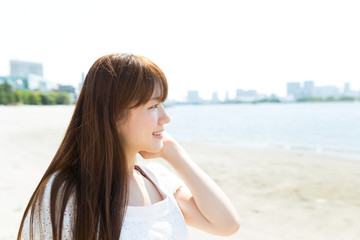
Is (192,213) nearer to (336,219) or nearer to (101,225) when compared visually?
(101,225)

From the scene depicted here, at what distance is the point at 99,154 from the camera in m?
1.13

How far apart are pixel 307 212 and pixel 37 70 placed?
161936 millimetres

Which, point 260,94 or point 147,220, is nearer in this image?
point 147,220

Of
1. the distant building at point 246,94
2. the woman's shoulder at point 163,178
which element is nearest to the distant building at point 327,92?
the distant building at point 246,94

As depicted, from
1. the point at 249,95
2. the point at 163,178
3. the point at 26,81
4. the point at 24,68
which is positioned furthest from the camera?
the point at 24,68

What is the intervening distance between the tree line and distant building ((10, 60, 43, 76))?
9121cm

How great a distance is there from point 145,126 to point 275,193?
5509 mm

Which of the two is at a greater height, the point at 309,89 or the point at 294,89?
the point at 309,89

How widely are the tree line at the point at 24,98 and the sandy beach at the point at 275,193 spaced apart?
42.7 m

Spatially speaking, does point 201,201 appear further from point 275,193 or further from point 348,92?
point 348,92

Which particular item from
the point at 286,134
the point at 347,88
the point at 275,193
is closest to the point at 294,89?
the point at 347,88

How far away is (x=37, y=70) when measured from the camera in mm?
147875

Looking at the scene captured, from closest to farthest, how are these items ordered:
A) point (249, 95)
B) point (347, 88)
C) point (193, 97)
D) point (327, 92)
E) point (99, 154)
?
1. point (99, 154)
2. point (327, 92)
3. point (347, 88)
4. point (193, 97)
5. point (249, 95)

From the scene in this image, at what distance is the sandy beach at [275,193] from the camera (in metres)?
4.11
